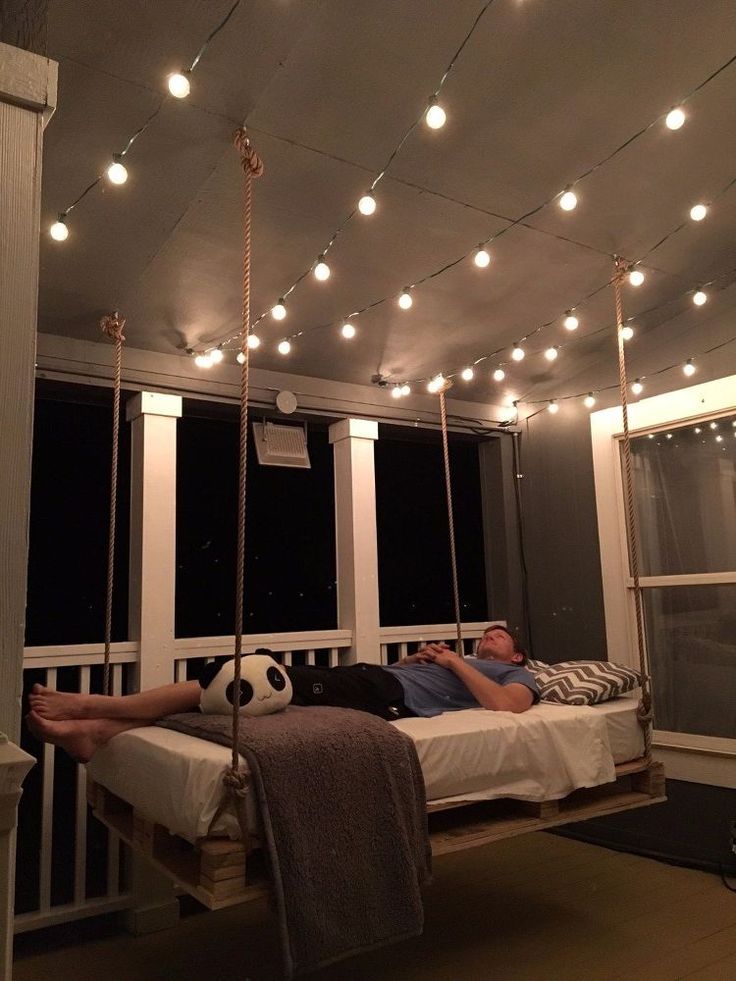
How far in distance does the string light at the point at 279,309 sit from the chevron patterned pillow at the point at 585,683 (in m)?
1.84

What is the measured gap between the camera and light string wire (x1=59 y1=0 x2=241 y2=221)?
1.88 meters

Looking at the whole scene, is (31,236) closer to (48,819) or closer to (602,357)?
(48,819)

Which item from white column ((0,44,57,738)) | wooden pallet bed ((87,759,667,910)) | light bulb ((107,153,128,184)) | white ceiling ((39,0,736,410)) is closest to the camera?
white column ((0,44,57,738))

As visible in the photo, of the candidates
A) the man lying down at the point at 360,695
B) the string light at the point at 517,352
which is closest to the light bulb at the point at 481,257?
the string light at the point at 517,352

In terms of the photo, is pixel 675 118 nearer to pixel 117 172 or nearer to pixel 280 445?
pixel 117 172

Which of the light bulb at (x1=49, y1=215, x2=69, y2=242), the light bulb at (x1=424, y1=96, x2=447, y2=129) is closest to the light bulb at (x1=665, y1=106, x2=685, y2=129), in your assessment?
the light bulb at (x1=424, y1=96, x2=447, y2=129)

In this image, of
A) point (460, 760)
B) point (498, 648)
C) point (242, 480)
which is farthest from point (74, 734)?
point (498, 648)

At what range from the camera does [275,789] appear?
1879mm

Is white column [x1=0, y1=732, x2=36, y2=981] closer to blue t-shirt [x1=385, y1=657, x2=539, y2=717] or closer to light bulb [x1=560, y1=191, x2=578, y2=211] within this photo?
blue t-shirt [x1=385, y1=657, x2=539, y2=717]

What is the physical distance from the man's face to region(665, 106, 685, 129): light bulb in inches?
87.0

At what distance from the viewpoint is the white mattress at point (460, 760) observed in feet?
6.12

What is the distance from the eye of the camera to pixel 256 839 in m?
1.86

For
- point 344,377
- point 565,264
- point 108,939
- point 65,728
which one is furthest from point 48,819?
point 565,264

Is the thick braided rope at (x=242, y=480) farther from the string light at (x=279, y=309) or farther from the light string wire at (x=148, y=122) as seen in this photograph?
the string light at (x=279, y=309)
